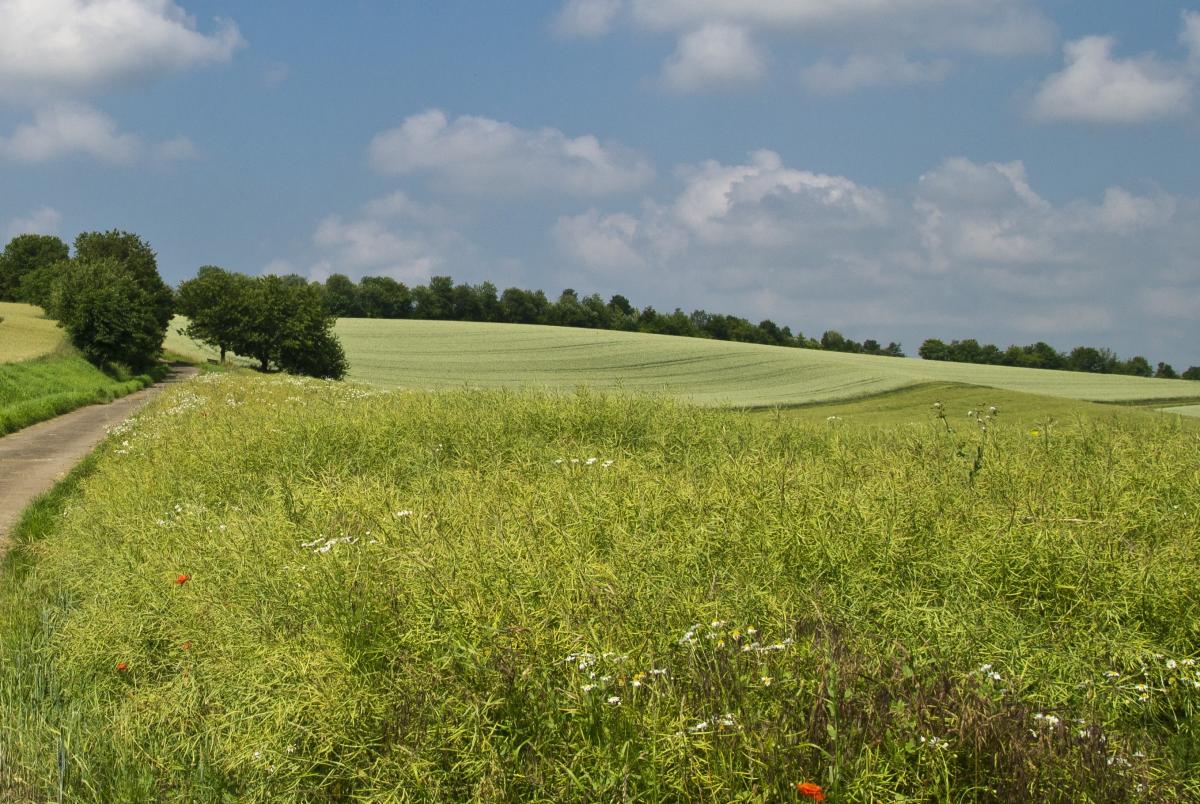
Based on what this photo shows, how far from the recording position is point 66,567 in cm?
752

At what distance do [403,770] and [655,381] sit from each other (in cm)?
5025

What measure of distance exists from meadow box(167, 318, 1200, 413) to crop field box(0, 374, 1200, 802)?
34412mm

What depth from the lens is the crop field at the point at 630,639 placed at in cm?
340

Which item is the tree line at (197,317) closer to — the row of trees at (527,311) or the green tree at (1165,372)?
the row of trees at (527,311)

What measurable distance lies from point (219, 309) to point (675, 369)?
113ft

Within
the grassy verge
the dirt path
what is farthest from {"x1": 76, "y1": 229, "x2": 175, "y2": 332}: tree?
the dirt path

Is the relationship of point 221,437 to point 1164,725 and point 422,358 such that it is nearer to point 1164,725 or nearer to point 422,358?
point 1164,725

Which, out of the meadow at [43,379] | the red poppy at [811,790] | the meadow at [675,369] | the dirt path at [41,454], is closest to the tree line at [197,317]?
the meadow at [43,379]

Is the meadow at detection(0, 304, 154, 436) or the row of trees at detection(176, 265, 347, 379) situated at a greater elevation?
the row of trees at detection(176, 265, 347, 379)

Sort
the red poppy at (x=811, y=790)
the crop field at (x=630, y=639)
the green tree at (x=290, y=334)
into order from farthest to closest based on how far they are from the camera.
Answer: the green tree at (x=290, y=334), the crop field at (x=630, y=639), the red poppy at (x=811, y=790)

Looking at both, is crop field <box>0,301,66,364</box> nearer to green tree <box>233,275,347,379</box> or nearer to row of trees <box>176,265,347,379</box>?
row of trees <box>176,265,347,379</box>

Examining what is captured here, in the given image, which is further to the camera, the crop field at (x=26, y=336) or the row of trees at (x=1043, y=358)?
the row of trees at (x=1043, y=358)

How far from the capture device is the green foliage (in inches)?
4380

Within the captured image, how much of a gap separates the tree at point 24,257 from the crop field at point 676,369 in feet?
195
